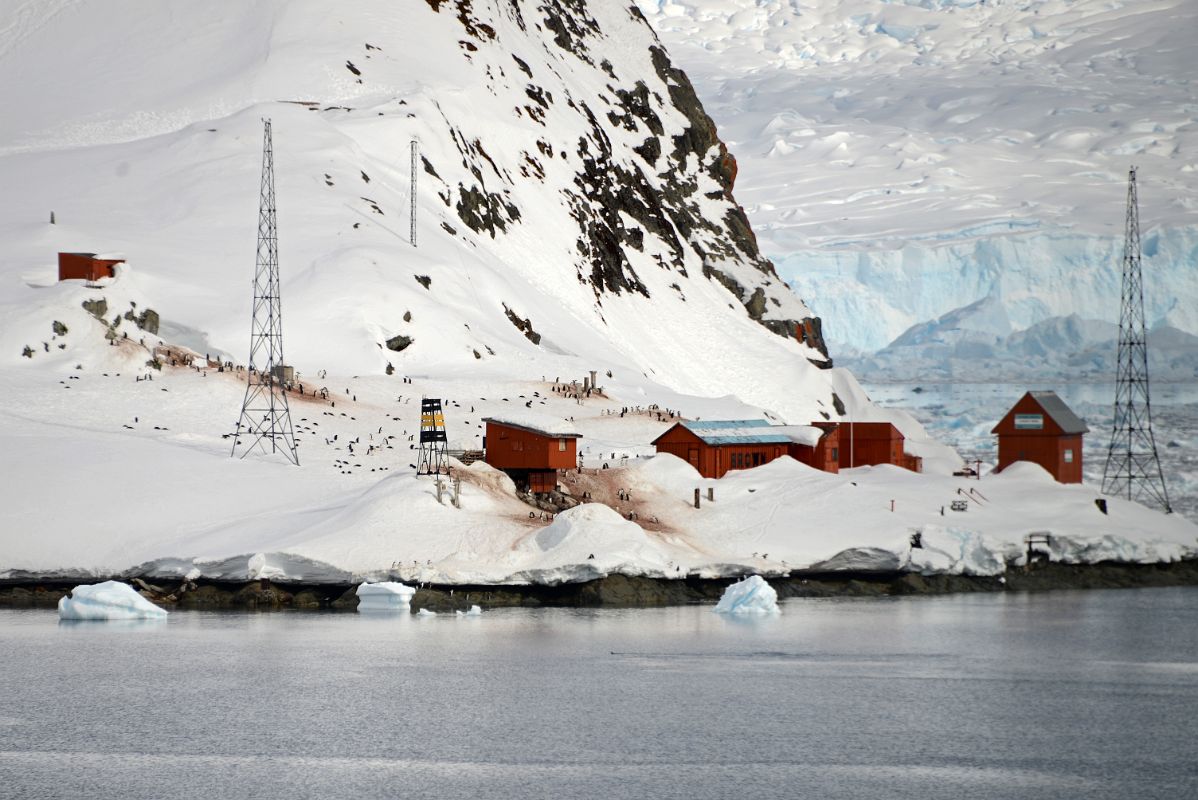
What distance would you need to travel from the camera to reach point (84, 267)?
99875mm

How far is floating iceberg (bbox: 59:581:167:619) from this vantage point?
213ft

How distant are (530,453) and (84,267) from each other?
37.6 metres

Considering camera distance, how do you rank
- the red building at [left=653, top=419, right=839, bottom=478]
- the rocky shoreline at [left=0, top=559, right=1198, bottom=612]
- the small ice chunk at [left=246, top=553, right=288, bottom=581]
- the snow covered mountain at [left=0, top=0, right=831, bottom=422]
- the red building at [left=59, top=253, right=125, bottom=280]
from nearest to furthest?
the small ice chunk at [left=246, top=553, right=288, bottom=581] < the rocky shoreline at [left=0, top=559, right=1198, bottom=612] < the red building at [left=653, top=419, right=839, bottom=478] < the red building at [left=59, top=253, right=125, bottom=280] < the snow covered mountain at [left=0, top=0, right=831, bottom=422]

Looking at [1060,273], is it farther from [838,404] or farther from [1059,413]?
[1059,413]

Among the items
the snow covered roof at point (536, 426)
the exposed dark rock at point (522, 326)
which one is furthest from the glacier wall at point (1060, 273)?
the snow covered roof at point (536, 426)

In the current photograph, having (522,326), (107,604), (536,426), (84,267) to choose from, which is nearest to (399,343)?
(522,326)

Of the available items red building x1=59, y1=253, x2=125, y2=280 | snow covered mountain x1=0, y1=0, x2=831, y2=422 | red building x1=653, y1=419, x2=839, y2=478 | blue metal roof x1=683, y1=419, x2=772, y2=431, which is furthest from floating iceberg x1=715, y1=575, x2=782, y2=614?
red building x1=59, y1=253, x2=125, y2=280

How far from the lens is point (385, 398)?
97.7 m

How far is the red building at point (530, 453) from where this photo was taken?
7919 cm

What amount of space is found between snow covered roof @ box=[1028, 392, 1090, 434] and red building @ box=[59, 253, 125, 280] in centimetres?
5996

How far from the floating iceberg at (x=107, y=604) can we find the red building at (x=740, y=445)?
33672mm

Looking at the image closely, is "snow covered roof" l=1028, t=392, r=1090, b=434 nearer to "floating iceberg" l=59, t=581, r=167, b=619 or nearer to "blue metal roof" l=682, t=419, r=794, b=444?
"blue metal roof" l=682, t=419, r=794, b=444

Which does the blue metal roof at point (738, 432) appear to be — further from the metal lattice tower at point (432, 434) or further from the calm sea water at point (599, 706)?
the calm sea water at point (599, 706)

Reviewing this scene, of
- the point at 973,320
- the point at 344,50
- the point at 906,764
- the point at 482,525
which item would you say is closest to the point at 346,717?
the point at 906,764
